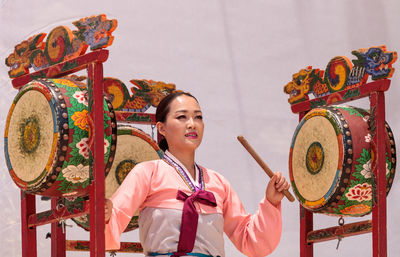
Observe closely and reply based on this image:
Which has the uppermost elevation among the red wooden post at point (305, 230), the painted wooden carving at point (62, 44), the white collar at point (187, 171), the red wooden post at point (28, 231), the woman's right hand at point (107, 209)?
the painted wooden carving at point (62, 44)

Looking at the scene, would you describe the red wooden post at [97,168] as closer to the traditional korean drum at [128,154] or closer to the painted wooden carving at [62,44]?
the painted wooden carving at [62,44]

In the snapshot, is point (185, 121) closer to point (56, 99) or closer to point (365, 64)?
point (56, 99)

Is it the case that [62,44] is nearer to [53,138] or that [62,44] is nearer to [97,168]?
[53,138]

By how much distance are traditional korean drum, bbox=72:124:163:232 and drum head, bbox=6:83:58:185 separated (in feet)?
2.42

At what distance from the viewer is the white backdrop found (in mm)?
5402

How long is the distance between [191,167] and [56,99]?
557 mm

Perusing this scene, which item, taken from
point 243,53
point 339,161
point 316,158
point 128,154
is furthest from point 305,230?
point 243,53

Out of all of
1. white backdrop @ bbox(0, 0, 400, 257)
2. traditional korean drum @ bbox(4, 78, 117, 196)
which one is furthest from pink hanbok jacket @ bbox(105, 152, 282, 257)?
white backdrop @ bbox(0, 0, 400, 257)

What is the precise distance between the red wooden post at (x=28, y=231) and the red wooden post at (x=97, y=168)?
0.45m

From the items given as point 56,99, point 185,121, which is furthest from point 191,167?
point 56,99

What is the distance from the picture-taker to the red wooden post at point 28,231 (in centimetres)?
278

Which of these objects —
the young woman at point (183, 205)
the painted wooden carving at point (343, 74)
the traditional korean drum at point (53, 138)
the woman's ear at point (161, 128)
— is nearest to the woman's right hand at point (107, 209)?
the young woman at point (183, 205)

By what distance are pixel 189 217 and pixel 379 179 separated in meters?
0.93

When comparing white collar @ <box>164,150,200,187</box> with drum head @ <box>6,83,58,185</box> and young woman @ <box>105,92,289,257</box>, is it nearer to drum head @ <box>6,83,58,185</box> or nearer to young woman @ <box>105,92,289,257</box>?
young woman @ <box>105,92,289,257</box>
